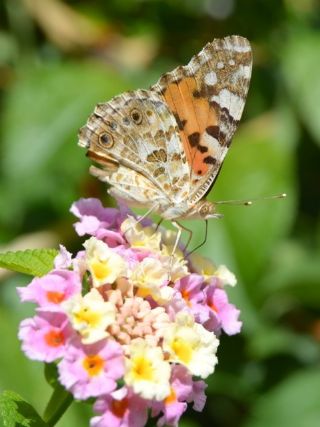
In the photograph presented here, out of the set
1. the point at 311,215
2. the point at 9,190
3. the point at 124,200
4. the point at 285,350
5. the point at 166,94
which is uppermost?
the point at 166,94

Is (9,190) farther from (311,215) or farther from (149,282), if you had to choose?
(149,282)

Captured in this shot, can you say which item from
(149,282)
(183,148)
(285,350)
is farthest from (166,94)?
(285,350)

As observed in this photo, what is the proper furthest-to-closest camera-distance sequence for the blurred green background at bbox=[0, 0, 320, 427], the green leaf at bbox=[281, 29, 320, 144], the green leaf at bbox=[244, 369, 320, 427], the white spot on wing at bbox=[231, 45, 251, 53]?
the green leaf at bbox=[281, 29, 320, 144], the blurred green background at bbox=[0, 0, 320, 427], the green leaf at bbox=[244, 369, 320, 427], the white spot on wing at bbox=[231, 45, 251, 53]

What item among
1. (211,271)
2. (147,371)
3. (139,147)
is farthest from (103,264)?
(139,147)

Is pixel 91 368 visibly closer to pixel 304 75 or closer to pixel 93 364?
pixel 93 364

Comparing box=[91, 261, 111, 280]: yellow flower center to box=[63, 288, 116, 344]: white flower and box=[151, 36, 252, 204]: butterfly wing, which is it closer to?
box=[63, 288, 116, 344]: white flower

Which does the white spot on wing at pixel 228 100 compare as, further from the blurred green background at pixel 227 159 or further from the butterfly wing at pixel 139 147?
the blurred green background at pixel 227 159

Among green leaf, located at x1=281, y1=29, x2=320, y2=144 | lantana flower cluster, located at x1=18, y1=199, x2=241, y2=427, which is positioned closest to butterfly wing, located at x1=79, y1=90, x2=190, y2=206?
lantana flower cluster, located at x1=18, y1=199, x2=241, y2=427
